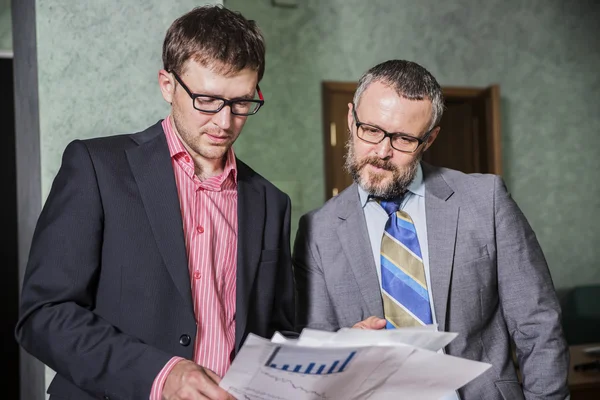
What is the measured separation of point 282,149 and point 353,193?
270 cm

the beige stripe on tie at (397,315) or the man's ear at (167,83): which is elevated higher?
the man's ear at (167,83)

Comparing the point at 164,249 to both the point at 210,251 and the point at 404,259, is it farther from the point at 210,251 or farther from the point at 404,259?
the point at 404,259

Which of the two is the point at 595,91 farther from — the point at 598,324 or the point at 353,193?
the point at 353,193

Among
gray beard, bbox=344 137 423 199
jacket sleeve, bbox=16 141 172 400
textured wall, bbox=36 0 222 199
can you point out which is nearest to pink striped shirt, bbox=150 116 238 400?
jacket sleeve, bbox=16 141 172 400

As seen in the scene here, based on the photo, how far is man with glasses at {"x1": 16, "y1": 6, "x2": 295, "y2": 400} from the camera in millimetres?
1355

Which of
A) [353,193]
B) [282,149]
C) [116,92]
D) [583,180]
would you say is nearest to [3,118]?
[282,149]

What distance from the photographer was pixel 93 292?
148 centimetres

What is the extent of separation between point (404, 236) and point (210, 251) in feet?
2.10

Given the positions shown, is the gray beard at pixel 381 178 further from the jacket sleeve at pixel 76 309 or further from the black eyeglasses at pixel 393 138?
the jacket sleeve at pixel 76 309

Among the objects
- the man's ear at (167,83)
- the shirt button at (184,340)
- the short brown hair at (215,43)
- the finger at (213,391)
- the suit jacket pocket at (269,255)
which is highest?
the short brown hair at (215,43)

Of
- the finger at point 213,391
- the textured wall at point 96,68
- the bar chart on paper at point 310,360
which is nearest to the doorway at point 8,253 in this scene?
the textured wall at point 96,68

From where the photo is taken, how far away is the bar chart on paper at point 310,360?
3.76ft

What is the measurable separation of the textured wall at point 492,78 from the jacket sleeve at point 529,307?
290cm

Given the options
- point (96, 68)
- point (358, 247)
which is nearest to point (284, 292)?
point (358, 247)
